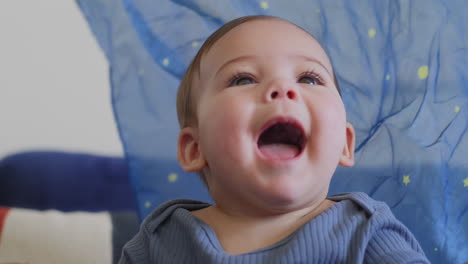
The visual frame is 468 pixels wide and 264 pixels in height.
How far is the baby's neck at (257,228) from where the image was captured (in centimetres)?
81

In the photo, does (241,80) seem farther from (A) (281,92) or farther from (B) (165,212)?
(B) (165,212)

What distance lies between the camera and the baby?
77cm

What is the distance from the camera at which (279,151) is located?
2.68 feet

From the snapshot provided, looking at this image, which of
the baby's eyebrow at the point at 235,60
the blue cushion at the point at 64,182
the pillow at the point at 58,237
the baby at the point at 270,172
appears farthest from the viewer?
the blue cushion at the point at 64,182

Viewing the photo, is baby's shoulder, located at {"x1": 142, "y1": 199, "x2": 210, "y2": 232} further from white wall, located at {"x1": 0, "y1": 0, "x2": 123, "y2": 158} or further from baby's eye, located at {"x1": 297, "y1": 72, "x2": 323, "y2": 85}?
white wall, located at {"x1": 0, "y1": 0, "x2": 123, "y2": 158}

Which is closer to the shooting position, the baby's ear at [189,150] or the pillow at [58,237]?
the baby's ear at [189,150]

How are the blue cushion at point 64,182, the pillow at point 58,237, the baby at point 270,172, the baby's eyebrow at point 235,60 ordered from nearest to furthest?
the baby at point 270,172 → the baby's eyebrow at point 235,60 → the pillow at point 58,237 → the blue cushion at point 64,182

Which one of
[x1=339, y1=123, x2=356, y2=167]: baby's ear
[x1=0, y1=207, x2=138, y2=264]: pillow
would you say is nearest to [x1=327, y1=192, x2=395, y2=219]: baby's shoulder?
[x1=339, y1=123, x2=356, y2=167]: baby's ear

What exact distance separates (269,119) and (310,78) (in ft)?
0.53

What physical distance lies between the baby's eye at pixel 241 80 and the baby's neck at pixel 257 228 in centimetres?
22

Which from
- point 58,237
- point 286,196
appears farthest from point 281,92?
point 58,237

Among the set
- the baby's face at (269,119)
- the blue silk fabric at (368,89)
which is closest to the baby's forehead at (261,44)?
the baby's face at (269,119)

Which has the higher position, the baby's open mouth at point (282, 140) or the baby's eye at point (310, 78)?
the baby's eye at point (310, 78)

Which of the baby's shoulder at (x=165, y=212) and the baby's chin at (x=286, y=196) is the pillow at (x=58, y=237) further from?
the baby's chin at (x=286, y=196)
